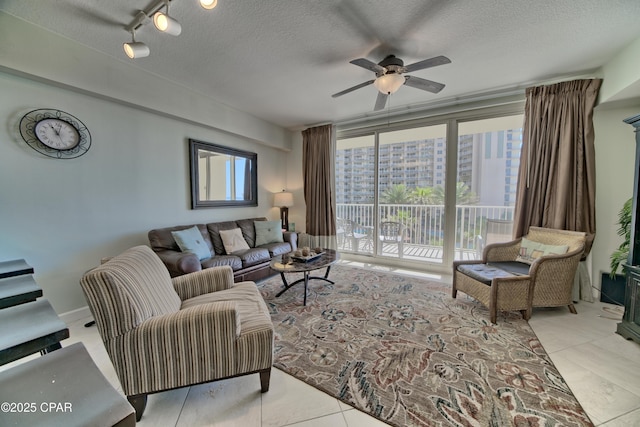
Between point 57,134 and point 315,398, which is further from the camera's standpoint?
point 57,134

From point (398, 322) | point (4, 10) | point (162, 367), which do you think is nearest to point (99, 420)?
point (162, 367)

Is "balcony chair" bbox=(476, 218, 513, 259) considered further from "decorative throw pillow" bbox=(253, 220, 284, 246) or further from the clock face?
the clock face

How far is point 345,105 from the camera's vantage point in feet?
12.1

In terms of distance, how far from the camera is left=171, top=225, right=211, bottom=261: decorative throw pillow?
2832 millimetres

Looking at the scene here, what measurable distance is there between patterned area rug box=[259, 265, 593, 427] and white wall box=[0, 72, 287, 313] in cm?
188

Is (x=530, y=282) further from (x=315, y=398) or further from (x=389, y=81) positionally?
(x=389, y=81)

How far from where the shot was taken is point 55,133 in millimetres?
2197

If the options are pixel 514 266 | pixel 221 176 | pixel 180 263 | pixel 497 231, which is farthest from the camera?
pixel 221 176

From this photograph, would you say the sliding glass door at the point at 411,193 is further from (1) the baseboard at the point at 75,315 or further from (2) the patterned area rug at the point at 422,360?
(1) the baseboard at the point at 75,315

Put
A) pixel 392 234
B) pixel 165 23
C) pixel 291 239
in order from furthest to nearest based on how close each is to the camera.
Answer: pixel 392 234 < pixel 291 239 < pixel 165 23

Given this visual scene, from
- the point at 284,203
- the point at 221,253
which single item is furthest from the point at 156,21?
the point at 284,203

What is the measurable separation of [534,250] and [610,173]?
1.24 metres

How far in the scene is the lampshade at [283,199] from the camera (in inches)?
185

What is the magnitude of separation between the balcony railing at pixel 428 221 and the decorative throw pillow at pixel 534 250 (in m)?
0.87
